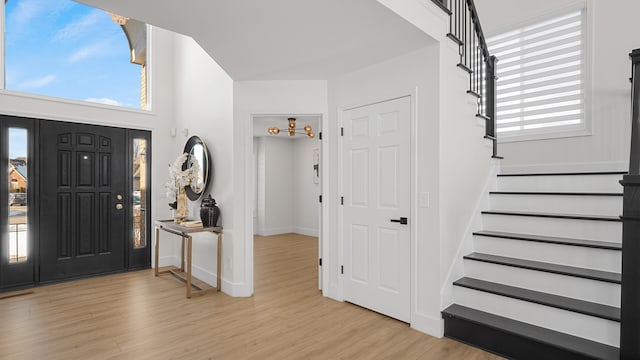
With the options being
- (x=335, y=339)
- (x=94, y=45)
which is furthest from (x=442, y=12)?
(x=94, y=45)

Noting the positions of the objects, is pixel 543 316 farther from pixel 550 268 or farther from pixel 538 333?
pixel 550 268

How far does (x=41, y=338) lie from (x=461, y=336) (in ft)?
11.5

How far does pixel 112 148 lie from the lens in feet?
15.8

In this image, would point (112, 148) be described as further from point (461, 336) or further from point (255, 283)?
point (461, 336)

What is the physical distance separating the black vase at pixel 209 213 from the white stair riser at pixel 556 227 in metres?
3.02

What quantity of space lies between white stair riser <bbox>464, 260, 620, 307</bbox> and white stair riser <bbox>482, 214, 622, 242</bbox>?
0.53 metres

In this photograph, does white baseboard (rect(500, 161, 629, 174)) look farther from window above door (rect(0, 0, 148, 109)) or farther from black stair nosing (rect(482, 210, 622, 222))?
window above door (rect(0, 0, 148, 109))

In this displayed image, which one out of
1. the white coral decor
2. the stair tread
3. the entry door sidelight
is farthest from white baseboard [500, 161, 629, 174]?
the entry door sidelight

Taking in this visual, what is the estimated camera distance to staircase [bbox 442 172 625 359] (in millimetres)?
2285

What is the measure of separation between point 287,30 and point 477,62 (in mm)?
2033

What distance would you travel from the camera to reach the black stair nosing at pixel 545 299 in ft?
7.33

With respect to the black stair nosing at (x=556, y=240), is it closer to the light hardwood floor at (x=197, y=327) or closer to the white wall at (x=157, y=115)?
the light hardwood floor at (x=197, y=327)

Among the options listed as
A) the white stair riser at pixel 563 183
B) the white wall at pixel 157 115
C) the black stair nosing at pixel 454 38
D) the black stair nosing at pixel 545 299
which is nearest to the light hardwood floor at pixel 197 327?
the black stair nosing at pixel 545 299

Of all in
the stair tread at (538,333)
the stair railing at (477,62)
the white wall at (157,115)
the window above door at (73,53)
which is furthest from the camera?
the white wall at (157,115)
